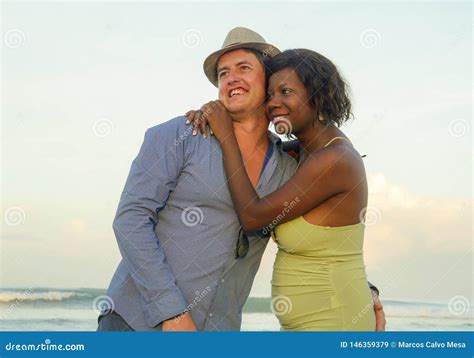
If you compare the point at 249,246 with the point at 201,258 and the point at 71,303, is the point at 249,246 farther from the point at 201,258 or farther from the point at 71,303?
the point at 71,303

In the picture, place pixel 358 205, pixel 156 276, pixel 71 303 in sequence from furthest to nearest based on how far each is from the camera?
pixel 71 303 < pixel 358 205 < pixel 156 276

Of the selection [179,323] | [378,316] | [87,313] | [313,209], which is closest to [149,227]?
[179,323]

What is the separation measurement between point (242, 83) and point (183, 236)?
38.5 inches

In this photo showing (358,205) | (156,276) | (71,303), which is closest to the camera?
(156,276)

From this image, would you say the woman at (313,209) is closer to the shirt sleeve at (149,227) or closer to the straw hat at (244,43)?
the straw hat at (244,43)

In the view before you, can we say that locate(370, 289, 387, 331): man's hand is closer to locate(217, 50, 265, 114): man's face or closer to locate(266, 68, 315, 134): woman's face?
locate(266, 68, 315, 134): woman's face

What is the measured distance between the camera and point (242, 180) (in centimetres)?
362

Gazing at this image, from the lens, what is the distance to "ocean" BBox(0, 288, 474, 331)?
12.7 metres

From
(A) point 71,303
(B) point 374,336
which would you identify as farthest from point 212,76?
(A) point 71,303

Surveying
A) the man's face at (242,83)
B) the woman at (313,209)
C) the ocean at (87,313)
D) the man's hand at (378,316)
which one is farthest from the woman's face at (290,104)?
the ocean at (87,313)

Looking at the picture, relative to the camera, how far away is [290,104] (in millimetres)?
3770

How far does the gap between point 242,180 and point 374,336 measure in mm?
1189

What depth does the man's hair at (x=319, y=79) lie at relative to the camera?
3785 millimetres

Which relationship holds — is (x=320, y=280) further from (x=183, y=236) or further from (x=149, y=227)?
(x=149, y=227)
